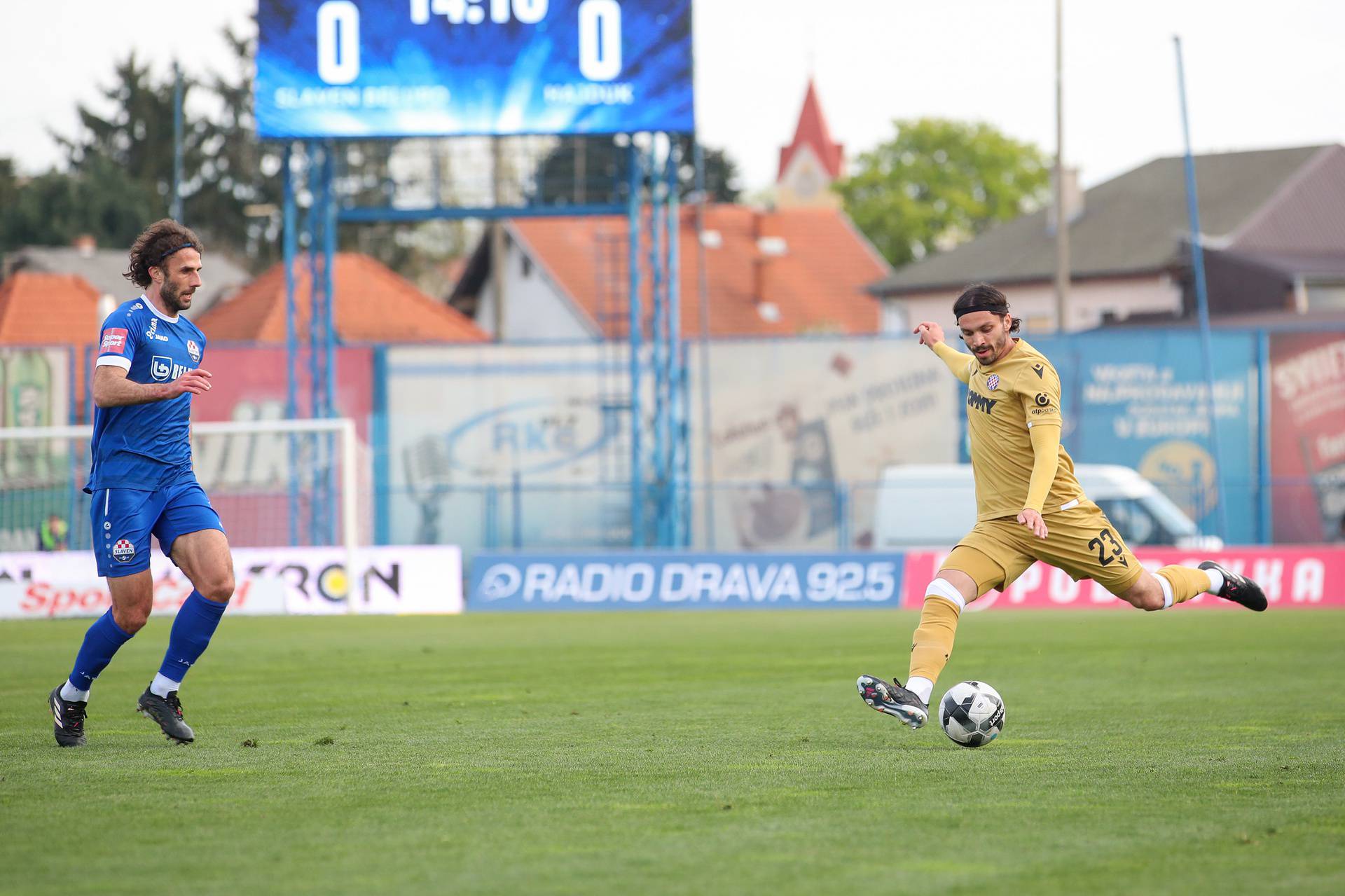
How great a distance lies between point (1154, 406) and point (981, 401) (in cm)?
2201

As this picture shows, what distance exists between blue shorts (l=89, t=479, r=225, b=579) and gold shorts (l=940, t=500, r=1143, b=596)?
357 centimetres

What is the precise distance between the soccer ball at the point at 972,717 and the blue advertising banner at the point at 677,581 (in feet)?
47.7

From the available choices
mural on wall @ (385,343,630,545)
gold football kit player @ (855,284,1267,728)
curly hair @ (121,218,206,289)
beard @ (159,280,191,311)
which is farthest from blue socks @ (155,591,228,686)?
mural on wall @ (385,343,630,545)

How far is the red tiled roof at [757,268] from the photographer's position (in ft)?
189

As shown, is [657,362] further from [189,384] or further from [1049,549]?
[189,384]

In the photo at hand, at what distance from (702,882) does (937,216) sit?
241ft

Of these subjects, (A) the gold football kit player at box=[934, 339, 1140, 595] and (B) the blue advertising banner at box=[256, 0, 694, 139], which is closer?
(A) the gold football kit player at box=[934, 339, 1140, 595]

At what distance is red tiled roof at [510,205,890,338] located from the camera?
2267 inches

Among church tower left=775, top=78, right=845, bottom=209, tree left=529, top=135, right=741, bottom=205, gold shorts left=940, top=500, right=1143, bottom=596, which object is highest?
church tower left=775, top=78, right=845, bottom=209

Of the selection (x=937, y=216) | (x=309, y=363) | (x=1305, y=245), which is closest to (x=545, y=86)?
(x=309, y=363)

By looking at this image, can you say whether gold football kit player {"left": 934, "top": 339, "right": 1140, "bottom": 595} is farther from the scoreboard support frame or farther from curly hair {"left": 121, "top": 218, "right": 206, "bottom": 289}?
the scoreboard support frame

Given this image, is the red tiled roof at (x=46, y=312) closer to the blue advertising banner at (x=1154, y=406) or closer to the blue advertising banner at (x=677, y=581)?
the blue advertising banner at (x=677, y=581)

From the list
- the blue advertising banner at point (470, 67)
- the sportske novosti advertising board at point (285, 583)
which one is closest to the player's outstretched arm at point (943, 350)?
the sportske novosti advertising board at point (285, 583)

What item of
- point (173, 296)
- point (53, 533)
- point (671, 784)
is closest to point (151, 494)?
point (173, 296)
